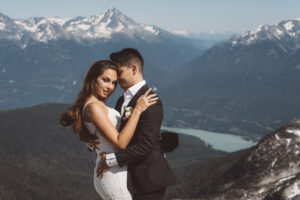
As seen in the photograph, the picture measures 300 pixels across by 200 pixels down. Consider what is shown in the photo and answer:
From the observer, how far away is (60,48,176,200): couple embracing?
11.2m

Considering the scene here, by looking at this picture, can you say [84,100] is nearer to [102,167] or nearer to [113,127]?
[113,127]

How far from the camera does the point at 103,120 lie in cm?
1116

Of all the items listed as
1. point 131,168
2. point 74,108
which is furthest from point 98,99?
point 131,168

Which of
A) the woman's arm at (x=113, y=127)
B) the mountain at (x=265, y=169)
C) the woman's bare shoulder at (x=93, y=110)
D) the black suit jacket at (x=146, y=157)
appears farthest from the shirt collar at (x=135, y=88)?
the mountain at (x=265, y=169)

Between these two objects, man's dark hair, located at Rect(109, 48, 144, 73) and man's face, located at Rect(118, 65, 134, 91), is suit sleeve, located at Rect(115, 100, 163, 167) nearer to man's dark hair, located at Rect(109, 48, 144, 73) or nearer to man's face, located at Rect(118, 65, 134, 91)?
man's face, located at Rect(118, 65, 134, 91)

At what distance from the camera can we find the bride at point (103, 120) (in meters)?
11.2

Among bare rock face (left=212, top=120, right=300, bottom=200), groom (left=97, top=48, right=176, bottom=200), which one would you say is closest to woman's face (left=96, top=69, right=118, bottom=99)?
groom (left=97, top=48, right=176, bottom=200)

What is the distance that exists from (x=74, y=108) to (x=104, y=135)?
152 centimetres

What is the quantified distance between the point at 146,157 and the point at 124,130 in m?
1.11

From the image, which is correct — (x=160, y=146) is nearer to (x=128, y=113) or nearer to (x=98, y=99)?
(x=128, y=113)

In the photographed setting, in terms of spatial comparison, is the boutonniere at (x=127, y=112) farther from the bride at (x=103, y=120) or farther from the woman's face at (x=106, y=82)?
the woman's face at (x=106, y=82)

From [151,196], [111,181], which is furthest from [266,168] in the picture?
[111,181]

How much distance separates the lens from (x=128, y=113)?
37.7ft

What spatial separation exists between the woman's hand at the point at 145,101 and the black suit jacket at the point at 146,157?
113 millimetres
